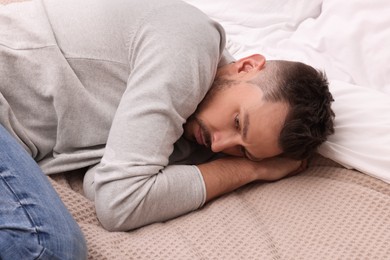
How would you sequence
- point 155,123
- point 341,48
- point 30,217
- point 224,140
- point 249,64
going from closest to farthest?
point 30,217, point 155,123, point 224,140, point 249,64, point 341,48

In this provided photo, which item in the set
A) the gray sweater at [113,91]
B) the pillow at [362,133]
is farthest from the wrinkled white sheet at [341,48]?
the gray sweater at [113,91]

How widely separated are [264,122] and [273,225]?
22 centimetres

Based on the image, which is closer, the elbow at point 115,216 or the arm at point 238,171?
the elbow at point 115,216

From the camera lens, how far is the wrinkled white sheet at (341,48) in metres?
1.17

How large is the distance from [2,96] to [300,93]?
647 millimetres

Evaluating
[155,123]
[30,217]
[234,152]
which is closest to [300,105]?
[234,152]

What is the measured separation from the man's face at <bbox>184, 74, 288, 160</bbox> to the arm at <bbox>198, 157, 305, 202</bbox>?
3 centimetres

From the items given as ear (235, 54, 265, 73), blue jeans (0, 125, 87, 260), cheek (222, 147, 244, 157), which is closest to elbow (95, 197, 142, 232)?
blue jeans (0, 125, 87, 260)

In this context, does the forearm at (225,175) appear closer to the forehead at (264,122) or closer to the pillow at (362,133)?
the forehead at (264,122)

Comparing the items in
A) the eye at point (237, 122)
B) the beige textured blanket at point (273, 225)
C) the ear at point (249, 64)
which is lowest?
the beige textured blanket at point (273, 225)

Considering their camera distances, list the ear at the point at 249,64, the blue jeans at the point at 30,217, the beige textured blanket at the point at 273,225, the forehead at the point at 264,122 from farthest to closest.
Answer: the ear at the point at 249,64, the forehead at the point at 264,122, the beige textured blanket at the point at 273,225, the blue jeans at the point at 30,217

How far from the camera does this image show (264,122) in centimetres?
Result: 108

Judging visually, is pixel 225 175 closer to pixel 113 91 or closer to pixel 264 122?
pixel 264 122

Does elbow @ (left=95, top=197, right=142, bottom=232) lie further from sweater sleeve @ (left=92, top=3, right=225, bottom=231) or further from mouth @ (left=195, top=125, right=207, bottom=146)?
mouth @ (left=195, top=125, right=207, bottom=146)
